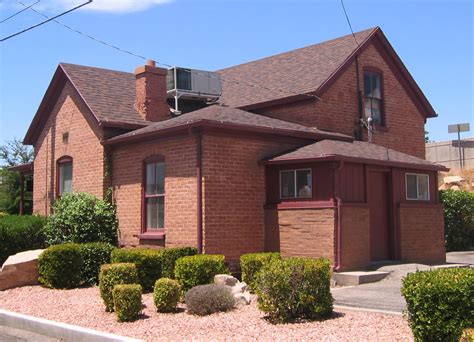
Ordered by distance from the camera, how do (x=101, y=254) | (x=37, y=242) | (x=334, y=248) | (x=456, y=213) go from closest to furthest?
(x=334, y=248), (x=101, y=254), (x=37, y=242), (x=456, y=213)

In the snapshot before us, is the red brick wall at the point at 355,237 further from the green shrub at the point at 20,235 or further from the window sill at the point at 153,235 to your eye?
the green shrub at the point at 20,235

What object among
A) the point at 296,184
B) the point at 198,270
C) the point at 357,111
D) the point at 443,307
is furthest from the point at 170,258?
the point at 357,111

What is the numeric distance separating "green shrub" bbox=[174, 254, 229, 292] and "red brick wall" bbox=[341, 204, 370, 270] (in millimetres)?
3375

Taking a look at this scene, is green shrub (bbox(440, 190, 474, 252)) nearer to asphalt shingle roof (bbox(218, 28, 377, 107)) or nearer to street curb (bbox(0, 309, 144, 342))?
asphalt shingle roof (bbox(218, 28, 377, 107))

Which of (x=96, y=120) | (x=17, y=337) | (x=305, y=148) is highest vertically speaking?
(x=96, y=120)

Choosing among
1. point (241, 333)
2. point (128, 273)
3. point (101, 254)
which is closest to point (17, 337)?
point (128, 273)

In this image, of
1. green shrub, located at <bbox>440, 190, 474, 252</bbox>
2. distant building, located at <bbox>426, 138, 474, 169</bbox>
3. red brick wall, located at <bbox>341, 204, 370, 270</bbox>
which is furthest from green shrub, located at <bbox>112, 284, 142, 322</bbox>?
distant building, located at <bbox>426, 138, 474, 169</bbox>

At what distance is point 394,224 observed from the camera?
15.3 m

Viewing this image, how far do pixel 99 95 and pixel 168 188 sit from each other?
5506 millimetres

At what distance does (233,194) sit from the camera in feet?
46.7

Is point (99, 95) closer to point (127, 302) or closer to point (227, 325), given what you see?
point (127, 302)

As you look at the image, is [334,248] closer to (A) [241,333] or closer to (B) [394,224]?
(B) [394,224]

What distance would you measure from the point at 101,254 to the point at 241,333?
22.2 ft

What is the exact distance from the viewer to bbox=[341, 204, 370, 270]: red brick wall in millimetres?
13424
